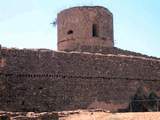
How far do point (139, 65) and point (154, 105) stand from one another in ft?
6.34

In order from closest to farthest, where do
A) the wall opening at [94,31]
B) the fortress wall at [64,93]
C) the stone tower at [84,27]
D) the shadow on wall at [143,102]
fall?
1. the fortress wall at [64,93]
2. the shadow on wall at [143,102]
3. the stone tower at [84,27]
4. the wall opening at [94,31]

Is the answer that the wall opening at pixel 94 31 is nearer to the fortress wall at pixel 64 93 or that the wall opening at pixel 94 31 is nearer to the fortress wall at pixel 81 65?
the fortress wall at pixel 81 65

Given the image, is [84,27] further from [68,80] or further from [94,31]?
[68,80]

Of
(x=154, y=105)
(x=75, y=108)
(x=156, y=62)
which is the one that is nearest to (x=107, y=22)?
(x=156, y=62)

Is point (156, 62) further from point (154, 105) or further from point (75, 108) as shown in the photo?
point (75, 108)

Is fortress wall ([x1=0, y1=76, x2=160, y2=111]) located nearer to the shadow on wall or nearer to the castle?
the castle

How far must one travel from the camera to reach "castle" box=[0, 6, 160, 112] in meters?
19.8

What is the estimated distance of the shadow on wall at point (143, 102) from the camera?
22403mm

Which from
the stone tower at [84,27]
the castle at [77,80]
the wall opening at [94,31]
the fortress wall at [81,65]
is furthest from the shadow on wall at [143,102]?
the wall opening at [94,31]

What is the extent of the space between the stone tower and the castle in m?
0.88

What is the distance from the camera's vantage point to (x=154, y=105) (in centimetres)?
2311

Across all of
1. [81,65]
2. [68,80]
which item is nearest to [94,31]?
[81,65]

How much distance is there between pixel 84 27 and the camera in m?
26.7

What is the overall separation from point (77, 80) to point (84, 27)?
19.7 feet
